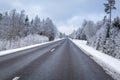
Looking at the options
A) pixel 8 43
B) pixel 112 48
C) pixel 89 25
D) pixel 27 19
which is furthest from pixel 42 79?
pixel 27 19

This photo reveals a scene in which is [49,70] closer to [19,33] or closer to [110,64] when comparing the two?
[110,64]

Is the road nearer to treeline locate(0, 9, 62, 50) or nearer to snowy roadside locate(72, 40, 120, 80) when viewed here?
Result: snowy roadside locate(72, 40, 120, 80)

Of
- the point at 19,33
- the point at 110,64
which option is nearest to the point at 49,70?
the point at 110,64

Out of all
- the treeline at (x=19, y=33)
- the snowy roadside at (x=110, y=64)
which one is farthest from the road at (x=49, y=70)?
the treeline at (x=19, y=33)

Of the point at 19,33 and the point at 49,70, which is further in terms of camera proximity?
the point at 19,33

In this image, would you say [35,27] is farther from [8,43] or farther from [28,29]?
[8,43]

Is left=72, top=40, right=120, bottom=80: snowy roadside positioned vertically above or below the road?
below

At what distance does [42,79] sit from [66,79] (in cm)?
89

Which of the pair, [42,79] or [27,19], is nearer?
[42,79]

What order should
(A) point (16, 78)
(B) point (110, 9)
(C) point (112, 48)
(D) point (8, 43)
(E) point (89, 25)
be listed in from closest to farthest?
(A) point (16, 78) < (C) point (112, 48) < (D) point (8, 43) < (B) point (110, 9) < (E) point (89, 25)

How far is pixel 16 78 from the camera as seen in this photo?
20.9ft

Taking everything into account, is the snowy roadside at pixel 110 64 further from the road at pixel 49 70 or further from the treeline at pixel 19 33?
the treeline at pixel 19 33

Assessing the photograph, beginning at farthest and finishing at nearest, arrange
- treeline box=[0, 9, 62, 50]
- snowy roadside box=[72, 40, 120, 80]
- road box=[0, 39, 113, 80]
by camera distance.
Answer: treeline box=[0, 9, 62, 50] → snowy roadside box=[72, 40, 120, 80] → road box=[0, 39, 113, 80]

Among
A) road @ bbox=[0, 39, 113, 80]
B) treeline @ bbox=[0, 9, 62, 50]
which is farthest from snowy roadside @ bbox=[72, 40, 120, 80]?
treeline @ bbox=[0, 9, 62, 50]
